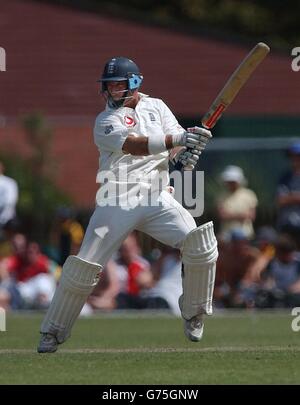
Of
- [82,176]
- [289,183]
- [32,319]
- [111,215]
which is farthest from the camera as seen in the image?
[82,176]

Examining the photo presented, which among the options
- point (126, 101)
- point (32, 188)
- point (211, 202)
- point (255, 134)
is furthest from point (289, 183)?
point (255, 134)

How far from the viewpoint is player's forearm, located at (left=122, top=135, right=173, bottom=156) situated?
8.80m

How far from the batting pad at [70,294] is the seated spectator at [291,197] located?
6656 mm

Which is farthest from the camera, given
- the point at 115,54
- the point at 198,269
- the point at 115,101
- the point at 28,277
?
the point at 115,54

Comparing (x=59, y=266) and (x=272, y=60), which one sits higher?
(x=272, y=60)

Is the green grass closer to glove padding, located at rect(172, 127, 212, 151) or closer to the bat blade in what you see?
glove padding, located at rect(172, 127, 212, 151)

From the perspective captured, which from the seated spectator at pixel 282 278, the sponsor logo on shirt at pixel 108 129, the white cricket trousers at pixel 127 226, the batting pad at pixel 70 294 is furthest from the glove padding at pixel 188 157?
the seated spectator at pixel 282 278

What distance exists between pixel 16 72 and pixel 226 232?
1241cm

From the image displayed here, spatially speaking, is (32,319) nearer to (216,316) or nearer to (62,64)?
(216,316)

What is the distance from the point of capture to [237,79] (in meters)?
9.13

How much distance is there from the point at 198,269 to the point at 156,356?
0.70 metres

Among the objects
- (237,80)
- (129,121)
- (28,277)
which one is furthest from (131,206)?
(28,277)

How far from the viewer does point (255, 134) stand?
2480 centimetres

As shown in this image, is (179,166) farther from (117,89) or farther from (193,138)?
(117,89)
